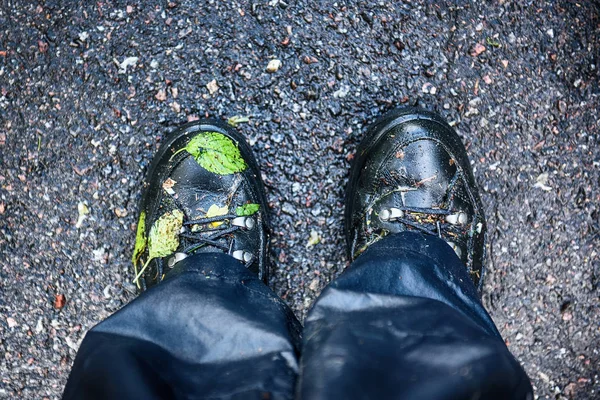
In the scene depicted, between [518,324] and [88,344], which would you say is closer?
[88,344]

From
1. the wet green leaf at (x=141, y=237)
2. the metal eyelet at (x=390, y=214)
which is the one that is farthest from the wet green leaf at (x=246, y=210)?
the metal eyelet at (x=390, y=214)

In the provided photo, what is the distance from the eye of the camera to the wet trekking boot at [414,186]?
1545 mm

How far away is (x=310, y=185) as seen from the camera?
163 centimetres

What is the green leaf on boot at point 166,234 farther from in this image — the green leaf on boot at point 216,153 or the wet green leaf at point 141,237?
the green leaf on boot at point 216,153

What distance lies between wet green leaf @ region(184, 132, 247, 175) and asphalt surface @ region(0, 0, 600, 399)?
0.09m

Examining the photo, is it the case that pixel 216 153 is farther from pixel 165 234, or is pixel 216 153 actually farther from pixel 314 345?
pixel 314 345

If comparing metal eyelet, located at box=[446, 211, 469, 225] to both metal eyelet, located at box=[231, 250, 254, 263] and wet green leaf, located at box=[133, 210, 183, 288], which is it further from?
wet green leaf, located at box=[133, 210, 183, 288]

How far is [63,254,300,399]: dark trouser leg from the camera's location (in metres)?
0.93

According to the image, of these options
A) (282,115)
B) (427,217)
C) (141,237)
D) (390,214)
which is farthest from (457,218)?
(141,237)

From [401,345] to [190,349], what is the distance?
46 centimetres

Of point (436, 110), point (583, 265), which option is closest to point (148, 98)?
point (436, 110)

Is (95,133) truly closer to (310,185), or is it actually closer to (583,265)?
(310,185)

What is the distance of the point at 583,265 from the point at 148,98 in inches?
67.5

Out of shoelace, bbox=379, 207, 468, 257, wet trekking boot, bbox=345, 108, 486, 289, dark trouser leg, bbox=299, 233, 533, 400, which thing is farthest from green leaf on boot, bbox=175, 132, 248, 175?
dark trouser leg, bbox=299, 233, 533, 400
